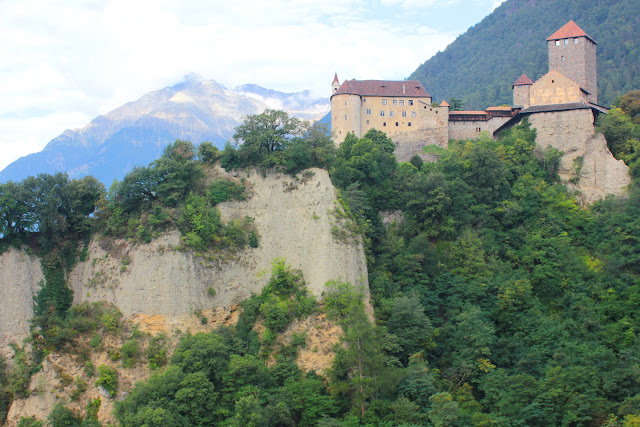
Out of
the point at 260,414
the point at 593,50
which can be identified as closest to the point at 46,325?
the point at 260,414

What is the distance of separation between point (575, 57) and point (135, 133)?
45880mm

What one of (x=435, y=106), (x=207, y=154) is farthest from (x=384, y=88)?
(x=207, y=154)

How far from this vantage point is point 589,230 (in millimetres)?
49594

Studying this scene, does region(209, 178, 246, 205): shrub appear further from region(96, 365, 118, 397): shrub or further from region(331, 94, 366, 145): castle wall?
region(331, 94, 366, 145): castle wall

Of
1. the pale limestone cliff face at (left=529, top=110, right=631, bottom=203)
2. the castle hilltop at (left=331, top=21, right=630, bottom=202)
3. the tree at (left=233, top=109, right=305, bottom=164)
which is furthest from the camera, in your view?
the castle hilltop at (left=331, top=21, right=630, bottom=202)

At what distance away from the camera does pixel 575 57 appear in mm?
61188

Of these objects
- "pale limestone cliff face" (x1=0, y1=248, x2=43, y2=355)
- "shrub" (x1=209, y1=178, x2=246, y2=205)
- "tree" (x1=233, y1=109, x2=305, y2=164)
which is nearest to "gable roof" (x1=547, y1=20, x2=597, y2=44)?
"tree" (x1=233, y1=109, x2=305, y2=164)

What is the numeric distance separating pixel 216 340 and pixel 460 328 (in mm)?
15089

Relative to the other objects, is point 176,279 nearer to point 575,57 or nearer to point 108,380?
point 108,380

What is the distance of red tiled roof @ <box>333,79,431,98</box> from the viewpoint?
208 ft

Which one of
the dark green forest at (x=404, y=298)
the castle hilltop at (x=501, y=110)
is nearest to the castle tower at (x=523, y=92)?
the castle hilltop at (x=501, y=110)

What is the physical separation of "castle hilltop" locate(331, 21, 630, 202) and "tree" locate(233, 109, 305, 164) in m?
15.2

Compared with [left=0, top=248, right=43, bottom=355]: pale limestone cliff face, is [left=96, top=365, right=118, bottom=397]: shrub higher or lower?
lower

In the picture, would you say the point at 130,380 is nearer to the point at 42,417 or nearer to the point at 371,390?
the point at 42,417
